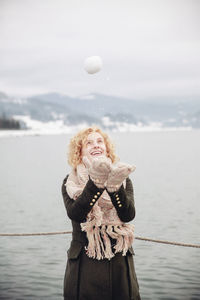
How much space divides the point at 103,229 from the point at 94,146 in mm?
680

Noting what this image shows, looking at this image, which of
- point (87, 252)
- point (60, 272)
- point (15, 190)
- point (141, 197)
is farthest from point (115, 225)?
point (15, 190)

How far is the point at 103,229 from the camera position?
3.08 m

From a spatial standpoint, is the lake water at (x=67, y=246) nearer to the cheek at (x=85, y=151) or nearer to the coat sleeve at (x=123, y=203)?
the cheek at (x=85, y=151)

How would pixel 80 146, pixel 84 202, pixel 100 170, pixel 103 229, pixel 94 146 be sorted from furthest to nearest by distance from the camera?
1. pixel 80 146
2. pixel 94 146
3. pixel 103 229
4. pixel 84 202
5. pixel 100 170

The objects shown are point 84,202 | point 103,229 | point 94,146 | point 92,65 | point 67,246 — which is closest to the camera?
point 84,202

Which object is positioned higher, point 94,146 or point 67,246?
point 94,146

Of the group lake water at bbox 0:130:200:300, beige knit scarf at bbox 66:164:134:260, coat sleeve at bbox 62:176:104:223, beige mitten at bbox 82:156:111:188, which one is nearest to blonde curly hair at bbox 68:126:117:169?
beige knit scarf at bbox 66:164:134:260

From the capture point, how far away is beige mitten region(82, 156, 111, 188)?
8.85 ft

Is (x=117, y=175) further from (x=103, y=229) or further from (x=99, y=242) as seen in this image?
(x=99, y=242)

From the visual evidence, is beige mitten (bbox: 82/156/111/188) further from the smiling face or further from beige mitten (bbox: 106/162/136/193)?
the smiling face

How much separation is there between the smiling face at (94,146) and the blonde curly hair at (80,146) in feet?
0.14

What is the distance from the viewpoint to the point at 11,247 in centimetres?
1327

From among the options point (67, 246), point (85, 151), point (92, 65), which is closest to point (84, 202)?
point (85, 151)

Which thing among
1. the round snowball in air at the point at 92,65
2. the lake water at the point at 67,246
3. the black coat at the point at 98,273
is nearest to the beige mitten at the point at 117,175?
the black coat at the point at 98,273
